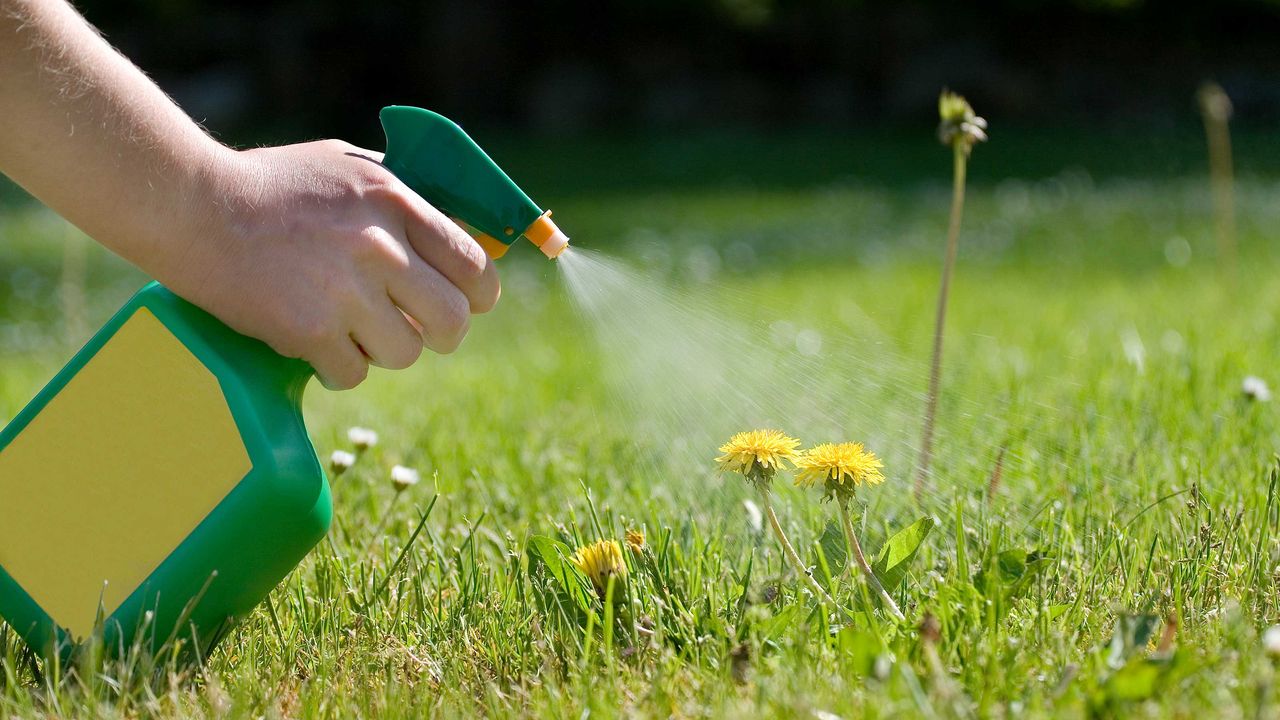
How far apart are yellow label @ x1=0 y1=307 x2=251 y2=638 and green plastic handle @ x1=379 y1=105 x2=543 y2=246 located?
330 millimetres

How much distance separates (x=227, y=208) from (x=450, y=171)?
26 centimetres

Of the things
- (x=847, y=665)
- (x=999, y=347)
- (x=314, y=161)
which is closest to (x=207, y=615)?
(x=314, y=161)

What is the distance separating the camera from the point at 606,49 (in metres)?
16.0

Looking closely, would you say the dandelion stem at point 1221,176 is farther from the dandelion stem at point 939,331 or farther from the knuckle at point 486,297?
the knuckle at point 486,297

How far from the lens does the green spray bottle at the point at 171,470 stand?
130 centimetres

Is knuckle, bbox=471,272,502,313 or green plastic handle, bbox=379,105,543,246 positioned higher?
A: green plastic handle, bbox=379,105,543,246

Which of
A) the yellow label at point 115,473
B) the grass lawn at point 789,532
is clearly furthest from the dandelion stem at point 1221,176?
the yellow label at point 115,473

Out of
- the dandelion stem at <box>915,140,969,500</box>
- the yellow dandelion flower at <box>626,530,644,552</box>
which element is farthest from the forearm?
the dandelion stem at <box>915,140,969,500</box>

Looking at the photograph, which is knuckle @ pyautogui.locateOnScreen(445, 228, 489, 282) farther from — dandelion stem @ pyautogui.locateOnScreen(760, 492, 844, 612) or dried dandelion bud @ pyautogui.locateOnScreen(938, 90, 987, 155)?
dried dandelion bud @ pyautogui.locateOnScreen(938, 90, 987, 155)

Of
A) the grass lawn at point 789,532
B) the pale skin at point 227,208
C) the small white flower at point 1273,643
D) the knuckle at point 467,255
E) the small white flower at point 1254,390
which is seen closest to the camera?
the small white flower at point 1273,643

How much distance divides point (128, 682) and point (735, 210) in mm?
8173

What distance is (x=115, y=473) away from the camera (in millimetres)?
1353

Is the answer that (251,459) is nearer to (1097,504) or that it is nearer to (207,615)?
(207,615)

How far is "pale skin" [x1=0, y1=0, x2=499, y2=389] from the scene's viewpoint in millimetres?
1242
